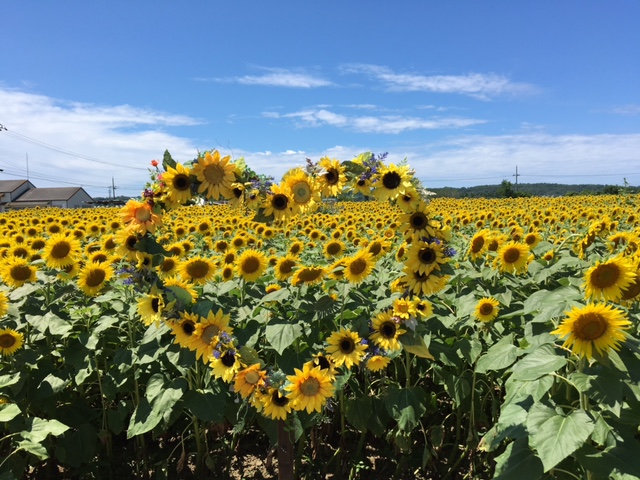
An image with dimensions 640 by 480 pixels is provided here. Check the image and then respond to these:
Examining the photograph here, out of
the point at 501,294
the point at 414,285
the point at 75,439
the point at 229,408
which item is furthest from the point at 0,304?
the point at 501,294

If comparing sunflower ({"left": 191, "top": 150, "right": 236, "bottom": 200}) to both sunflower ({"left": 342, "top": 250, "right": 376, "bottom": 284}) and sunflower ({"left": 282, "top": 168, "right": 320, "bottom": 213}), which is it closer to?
sunflower ({"left": 282, "top": 168, "right": 320, "bottom": 213})

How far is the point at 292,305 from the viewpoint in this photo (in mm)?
3799

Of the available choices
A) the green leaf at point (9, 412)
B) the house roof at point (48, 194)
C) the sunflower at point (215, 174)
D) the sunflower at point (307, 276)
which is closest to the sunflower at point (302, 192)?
the sunflower at point (215, 174)

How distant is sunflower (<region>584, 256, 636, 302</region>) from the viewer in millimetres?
2711

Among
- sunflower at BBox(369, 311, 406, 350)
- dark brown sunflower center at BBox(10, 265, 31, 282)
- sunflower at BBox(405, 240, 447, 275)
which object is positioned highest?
sunflower at BBox(405, 240, 447, 275)

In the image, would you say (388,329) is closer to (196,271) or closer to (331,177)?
(331,177)

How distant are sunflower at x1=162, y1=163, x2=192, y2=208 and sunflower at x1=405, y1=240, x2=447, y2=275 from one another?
155 centimetres

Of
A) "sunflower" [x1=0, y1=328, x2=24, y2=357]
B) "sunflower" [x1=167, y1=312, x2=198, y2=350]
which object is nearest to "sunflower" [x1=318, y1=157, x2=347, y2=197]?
"sunflower" [x1=167, y1=312, x2=198, y2=350]

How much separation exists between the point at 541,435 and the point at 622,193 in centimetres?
3007

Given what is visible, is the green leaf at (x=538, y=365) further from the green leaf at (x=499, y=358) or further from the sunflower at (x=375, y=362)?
the sunflower at (x=375, y=362)

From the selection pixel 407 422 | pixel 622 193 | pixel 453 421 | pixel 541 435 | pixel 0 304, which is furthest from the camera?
pixel 622 193

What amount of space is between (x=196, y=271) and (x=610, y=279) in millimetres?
3539

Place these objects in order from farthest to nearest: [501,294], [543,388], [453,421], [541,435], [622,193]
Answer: [622,193], [453,421], [501,294], [543,388], [541,435]

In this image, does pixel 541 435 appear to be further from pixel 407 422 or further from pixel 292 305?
pixel 292 305
